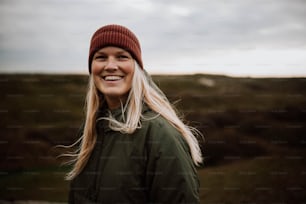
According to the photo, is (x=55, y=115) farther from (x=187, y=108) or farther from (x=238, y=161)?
(x=238, y=161)

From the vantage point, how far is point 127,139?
1.55 meters

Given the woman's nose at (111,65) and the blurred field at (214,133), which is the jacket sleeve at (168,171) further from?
the blurred field at (214,133)

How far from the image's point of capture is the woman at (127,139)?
4.79ft

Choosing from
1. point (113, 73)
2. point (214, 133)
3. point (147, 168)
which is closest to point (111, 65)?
point (113, 73)

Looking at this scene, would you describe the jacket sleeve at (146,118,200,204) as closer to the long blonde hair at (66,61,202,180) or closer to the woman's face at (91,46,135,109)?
the long blonde hair at (66,61,202,180)

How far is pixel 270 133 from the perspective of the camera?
24.1ft

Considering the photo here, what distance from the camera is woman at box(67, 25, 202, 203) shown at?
57.5 inches

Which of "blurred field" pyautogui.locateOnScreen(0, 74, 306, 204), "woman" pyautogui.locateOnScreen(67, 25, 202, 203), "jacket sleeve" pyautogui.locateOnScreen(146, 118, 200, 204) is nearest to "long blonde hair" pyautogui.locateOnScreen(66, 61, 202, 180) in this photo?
"woman" pyautogui.locateOnScreen(67, 25, 202, 203)

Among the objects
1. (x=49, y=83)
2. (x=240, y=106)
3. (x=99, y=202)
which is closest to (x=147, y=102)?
(x=99, y=202)

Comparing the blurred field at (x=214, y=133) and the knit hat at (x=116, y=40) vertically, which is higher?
the knit hat at (x=116, y=40)

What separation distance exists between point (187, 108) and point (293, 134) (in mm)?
2347

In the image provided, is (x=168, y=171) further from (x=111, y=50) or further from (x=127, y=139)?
(x=111, y=50)

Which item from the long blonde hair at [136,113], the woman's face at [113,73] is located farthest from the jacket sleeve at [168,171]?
the woman's face at [113,73]

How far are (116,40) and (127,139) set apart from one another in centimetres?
42
